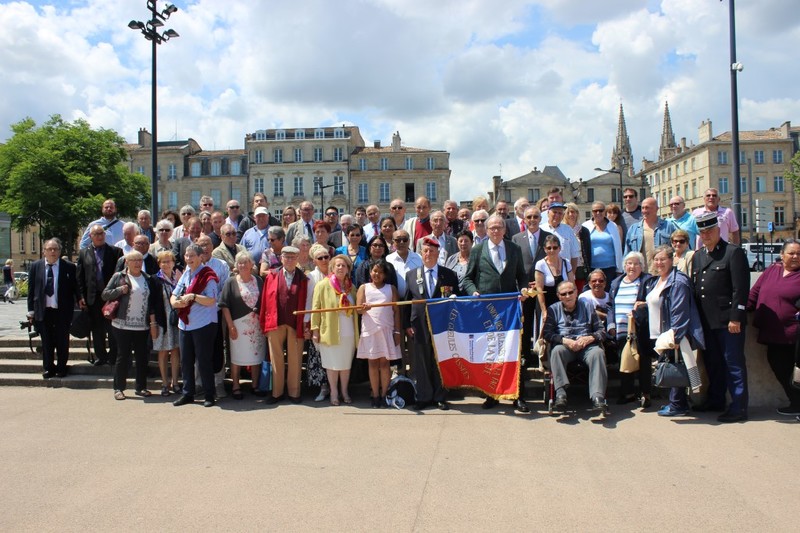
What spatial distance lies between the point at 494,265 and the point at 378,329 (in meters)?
1.65

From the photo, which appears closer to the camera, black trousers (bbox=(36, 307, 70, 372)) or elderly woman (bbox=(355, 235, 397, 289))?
elderly woman (bbox=(355, 235, 397, 289))

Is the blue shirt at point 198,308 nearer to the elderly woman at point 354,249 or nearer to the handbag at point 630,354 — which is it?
the elderly woman at point 354,249

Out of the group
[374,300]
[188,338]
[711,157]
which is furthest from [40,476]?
[711,157]

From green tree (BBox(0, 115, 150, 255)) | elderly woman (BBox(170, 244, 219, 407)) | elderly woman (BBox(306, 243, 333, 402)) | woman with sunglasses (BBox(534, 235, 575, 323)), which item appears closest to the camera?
woman with sunglasses (BBox(534, 235, 575, 323))

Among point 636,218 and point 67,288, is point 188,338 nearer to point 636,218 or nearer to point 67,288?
point 67,288

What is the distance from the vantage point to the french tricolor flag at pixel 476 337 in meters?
6.86

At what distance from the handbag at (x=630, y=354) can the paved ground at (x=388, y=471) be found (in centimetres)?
52

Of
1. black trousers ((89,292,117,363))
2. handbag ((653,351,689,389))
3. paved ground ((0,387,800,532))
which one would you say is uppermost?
black trousers ((89,292,117,363))

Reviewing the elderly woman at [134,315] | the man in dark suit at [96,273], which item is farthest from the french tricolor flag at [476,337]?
the man in dark suit at [96,273]

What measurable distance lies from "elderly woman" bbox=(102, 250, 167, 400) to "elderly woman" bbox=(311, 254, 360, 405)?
7.26 feet

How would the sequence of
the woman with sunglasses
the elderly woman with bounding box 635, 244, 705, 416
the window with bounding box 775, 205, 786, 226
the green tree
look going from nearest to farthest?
the elderly woman with bounding box 635, 244, 705, 416 → the woman with sunglasses → the green tree → the window with bounding box 775, 205, 786, 226

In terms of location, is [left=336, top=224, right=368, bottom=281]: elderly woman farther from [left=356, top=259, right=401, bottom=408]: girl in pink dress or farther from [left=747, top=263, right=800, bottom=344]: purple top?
[left=747, top=263, right=800, bottom=344]: purple top

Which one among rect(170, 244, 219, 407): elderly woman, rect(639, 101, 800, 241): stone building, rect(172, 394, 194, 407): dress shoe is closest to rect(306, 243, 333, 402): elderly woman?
rect(170, 244, 219, 407): elderly woman

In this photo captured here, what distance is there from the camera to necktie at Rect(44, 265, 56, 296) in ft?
26.9
